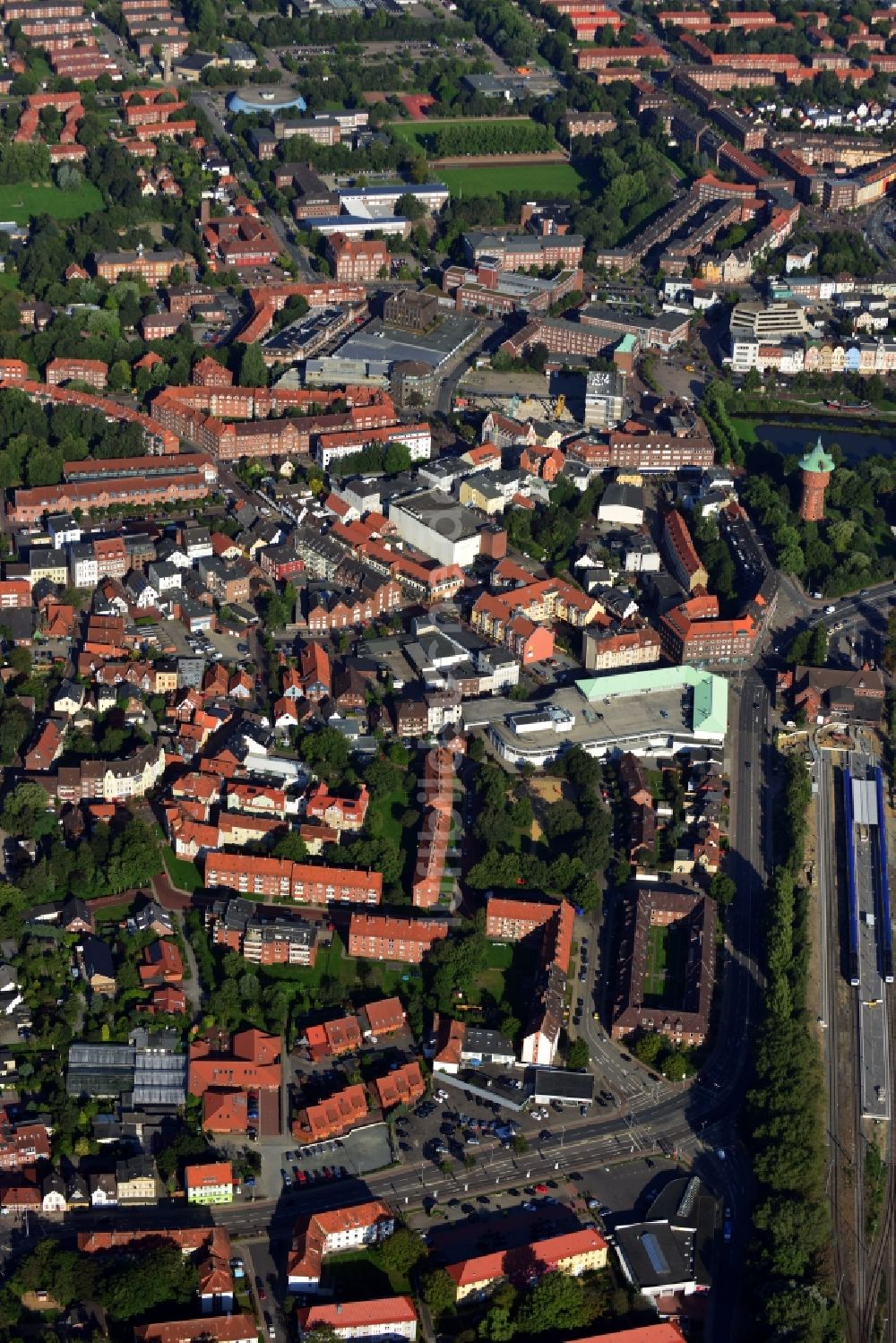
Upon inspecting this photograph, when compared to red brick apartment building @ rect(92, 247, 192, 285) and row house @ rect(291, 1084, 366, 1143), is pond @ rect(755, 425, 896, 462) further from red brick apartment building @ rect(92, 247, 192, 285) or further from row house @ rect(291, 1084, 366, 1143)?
row house @ rect(291, 1084, 366, 1143)

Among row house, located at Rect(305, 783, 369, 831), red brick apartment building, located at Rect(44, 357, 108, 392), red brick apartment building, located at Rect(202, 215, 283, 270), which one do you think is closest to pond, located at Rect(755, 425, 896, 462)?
red brick apartment building, located at Rect(202, 215, 283, 270)

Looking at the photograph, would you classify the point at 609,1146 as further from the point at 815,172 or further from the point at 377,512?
the point at 815,172

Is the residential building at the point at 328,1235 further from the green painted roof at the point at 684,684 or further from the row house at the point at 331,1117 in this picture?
the green painted roof at the point at 684,684

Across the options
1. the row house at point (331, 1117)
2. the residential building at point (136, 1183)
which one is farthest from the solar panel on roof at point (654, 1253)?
the residential building at point (136, 1183)

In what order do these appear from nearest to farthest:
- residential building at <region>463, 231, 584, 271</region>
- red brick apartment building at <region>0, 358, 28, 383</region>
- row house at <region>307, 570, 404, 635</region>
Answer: row house at <region>307, 570, 404, 635</region> → red brick apartment building at <region>0, 358, 28, 383</region> → residential building at <region>463, 231, 584, 271</region>

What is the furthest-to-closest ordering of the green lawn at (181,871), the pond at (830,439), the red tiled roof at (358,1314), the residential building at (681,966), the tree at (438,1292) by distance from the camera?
the pond at (830,439)
the green lawn at (181,871)
the residential building at (681,966)
the tree at (438,1292)
the red tiled roof at (358,1314)
